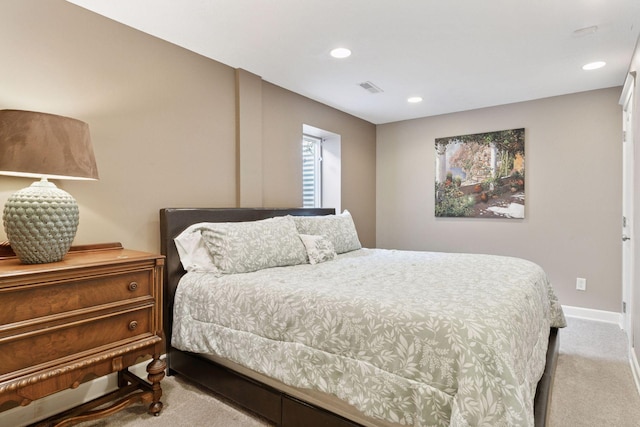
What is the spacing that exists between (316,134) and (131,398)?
3.24 m

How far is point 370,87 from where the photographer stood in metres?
3.45

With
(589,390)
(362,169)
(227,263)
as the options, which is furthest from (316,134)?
(589,390)

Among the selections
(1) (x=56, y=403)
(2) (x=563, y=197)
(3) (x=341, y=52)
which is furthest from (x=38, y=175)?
(2) (x=563, y=197)

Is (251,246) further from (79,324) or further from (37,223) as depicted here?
(37,223)

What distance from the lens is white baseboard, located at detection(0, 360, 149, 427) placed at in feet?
5.97

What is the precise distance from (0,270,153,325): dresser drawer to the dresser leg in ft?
1.33

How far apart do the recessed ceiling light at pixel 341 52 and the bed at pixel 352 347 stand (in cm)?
157

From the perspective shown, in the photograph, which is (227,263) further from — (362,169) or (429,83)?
(362,169)

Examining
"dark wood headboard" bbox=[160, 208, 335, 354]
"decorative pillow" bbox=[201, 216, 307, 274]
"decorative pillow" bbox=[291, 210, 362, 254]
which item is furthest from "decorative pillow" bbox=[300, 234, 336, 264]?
"dark wood headboard" bbox=[160, 208, 335, 354]

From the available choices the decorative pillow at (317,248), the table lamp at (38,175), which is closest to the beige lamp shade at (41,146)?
the table lamp at (38,175)

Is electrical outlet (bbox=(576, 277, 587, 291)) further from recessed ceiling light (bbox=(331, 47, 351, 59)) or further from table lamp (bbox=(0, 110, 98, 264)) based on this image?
table lamp (bbox=(0, 110, 98, 264))

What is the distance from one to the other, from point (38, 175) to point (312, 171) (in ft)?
10.2

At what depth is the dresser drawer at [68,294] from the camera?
1.41 meters

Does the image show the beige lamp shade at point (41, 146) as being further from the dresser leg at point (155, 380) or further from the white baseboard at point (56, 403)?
the white baseboard at point (56, 403)
